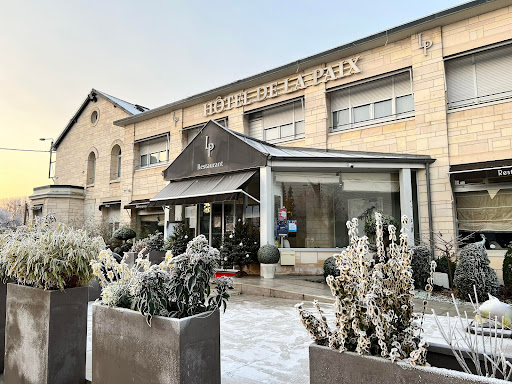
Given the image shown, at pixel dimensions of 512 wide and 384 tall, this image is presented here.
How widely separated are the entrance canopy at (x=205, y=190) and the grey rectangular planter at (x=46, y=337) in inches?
240

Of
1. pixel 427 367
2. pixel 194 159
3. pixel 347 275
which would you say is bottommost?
pixel 427 367

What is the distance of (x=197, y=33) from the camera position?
14.7 metres

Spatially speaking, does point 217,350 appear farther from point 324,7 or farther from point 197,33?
point 197,33

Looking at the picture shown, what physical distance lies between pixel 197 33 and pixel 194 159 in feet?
21.8

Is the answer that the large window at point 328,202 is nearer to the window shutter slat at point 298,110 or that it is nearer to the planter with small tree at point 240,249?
the planter with small tree at point 240,249

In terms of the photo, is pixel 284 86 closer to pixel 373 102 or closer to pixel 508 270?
pixel 373 102

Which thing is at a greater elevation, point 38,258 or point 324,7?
point 324,7

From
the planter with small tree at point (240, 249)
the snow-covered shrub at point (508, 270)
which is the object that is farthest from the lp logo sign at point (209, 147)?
the snow-covered shrub at point (508, 270)

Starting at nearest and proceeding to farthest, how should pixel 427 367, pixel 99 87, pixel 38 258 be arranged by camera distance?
pixel 427 367 < pixel 38 258 < pixel 99 87

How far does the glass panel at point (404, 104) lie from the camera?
34.9 ft

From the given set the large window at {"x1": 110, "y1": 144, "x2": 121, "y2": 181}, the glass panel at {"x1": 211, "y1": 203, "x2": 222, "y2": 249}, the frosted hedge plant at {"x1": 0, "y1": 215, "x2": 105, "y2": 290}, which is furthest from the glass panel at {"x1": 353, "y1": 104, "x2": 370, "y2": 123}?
the large window at {"x1": 110, "y1": 144, "x2": 121, "y2": 181}

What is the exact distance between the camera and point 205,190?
33.3 ft

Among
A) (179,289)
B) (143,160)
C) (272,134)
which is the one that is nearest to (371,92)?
(272,134)

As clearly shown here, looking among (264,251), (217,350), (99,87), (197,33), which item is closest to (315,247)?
(264,251)
